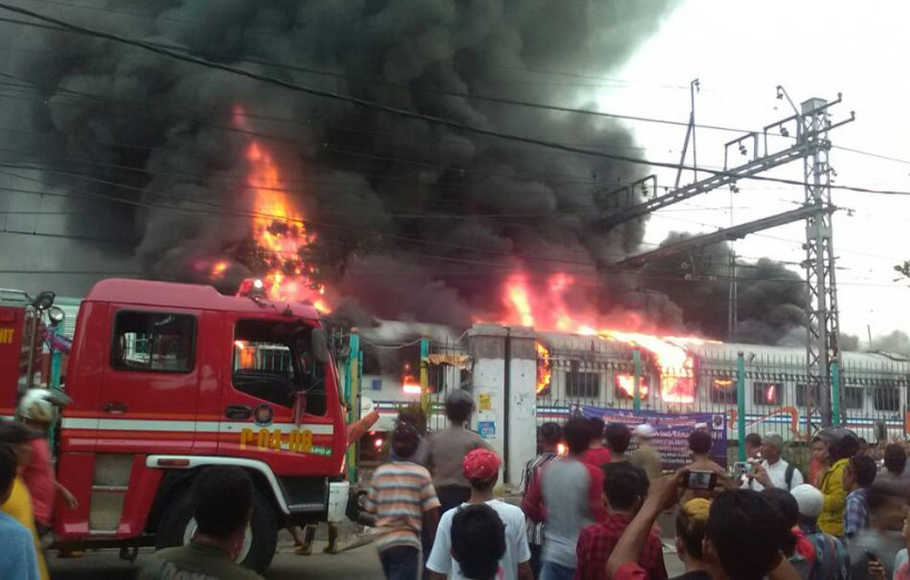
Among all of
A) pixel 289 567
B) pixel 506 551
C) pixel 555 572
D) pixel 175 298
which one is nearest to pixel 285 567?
pixel 289 567

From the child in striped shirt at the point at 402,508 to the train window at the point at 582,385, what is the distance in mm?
10020

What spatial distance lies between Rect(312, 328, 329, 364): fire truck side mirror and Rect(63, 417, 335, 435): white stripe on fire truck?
0.61 metres

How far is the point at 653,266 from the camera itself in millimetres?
37812

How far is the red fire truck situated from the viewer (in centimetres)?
615

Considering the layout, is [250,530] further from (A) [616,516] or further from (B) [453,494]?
(A) [616,516]

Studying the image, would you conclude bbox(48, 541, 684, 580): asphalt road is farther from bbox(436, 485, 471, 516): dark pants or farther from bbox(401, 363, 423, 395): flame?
bbox(401, 363, 423, 395): flame

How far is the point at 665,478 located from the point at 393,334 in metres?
21.6

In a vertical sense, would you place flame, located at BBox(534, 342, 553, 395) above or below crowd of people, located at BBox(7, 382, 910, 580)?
above

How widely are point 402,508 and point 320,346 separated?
8.21 ft

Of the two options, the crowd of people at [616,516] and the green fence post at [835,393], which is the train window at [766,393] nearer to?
the green fence post at [835,393]

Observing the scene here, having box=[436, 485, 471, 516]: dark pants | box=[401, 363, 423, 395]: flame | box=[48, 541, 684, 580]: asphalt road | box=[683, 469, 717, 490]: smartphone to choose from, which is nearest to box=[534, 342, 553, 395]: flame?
box=[401, 363, 423, 395]: flame

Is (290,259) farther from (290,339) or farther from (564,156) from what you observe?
(290,339)

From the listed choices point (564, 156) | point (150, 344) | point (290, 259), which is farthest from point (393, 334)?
point (150, 344)

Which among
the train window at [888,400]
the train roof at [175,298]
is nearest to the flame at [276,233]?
the train window at [888,400]
